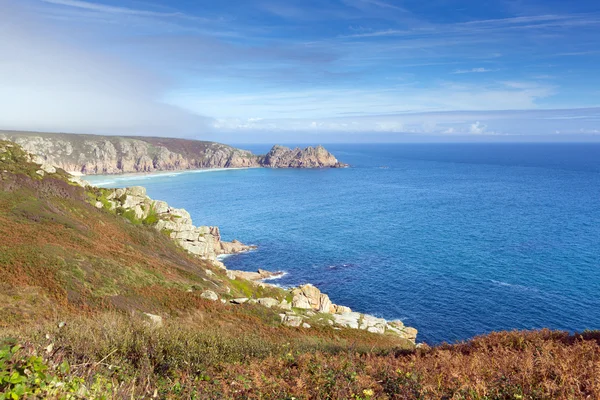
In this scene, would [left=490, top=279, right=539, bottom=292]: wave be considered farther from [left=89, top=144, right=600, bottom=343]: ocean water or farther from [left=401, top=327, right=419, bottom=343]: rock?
[left=401, top=327, right=419, bottom=343]: rock

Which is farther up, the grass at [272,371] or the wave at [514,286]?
the grass at [272,371]

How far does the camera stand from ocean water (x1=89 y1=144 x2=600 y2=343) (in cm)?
5062

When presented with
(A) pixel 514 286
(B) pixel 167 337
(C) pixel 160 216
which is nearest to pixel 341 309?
(A) pixel 514 286

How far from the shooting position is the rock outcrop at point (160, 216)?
52.5 meters

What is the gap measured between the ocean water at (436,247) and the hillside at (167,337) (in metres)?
14.8

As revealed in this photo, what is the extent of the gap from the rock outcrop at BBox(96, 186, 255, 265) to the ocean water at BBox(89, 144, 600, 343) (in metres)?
13.9

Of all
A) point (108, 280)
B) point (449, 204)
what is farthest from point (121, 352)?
point (449, 204)

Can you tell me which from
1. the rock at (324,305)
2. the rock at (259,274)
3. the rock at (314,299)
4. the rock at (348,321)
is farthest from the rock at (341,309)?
the rock at (259,274)

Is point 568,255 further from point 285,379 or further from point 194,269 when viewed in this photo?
point 285,379

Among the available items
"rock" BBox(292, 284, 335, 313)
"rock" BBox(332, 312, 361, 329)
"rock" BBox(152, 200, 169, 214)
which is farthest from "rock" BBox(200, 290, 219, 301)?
"rock" BBox(152, 200, 169, 214)

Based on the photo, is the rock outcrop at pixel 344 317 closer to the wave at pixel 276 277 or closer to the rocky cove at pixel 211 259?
the rocky cove at pixel 211 259

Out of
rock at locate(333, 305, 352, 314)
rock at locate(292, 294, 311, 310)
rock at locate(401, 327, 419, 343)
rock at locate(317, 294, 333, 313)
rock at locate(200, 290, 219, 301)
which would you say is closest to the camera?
rock at locate(200, 290, 219, 301)

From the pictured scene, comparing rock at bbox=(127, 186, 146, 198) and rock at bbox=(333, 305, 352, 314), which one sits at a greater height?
rock at bbox=(127, 186, 146, 198)

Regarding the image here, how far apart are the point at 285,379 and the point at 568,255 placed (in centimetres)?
7727
